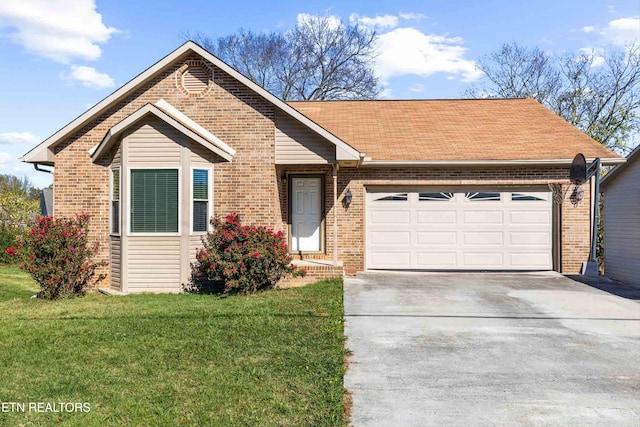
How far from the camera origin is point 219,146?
11.0 m

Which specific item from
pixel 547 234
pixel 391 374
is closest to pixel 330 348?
pixel 391 374

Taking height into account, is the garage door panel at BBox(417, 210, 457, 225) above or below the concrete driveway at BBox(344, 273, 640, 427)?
above

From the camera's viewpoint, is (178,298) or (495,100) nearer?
(178,298)

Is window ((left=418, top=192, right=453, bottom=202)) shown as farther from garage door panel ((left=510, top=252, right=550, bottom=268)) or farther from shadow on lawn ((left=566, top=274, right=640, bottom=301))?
shadow on lawn ((left=566, top=274, right=640, bottom=301))

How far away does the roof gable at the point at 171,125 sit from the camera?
10.3 metres

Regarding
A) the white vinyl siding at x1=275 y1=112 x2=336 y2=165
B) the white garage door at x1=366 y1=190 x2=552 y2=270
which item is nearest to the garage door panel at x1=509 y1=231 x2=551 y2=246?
the white garage door at x1=366 y1=190 x2=552 y2=270

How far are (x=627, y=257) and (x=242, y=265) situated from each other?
9.40m

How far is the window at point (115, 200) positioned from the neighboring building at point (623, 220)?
12.1 meters

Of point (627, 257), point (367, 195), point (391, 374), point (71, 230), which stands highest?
point (367, 195)

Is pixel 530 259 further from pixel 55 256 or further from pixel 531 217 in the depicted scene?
pixel 55 256

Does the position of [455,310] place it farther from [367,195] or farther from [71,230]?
[71,230]

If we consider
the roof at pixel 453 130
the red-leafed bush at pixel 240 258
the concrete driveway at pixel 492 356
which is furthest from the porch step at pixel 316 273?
the roof at pixel 453 130

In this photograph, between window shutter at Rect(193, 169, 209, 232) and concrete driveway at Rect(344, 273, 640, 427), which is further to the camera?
window shutter at Rect(193, 169, 209, 232)

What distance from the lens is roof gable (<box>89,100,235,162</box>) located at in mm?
10258
